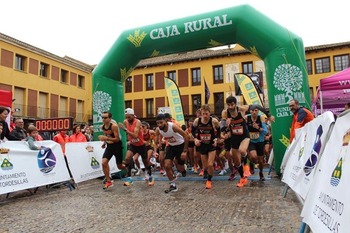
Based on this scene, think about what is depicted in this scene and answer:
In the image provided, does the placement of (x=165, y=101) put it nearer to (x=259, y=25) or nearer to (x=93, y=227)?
(x=259, y=25)

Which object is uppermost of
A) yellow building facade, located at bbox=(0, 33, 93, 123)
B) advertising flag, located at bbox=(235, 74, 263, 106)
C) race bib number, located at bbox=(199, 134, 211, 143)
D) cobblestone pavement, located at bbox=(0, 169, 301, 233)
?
yellow building facade, located at bbox=(0, 33, 93, 123)

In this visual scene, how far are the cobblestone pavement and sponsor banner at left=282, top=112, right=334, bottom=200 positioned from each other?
51 cm

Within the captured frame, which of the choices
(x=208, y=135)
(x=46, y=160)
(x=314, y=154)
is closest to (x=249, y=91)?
(x=208, y=135)

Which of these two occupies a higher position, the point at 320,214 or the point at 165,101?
the point at 165,101

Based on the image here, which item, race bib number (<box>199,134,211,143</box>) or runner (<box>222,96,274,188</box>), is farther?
race bib number (<box>199,134,211,143</box>)

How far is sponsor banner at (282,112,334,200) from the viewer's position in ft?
11.6

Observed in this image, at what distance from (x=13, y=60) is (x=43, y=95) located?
17.3ft

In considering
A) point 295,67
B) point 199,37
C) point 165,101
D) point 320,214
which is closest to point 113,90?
point 199,37

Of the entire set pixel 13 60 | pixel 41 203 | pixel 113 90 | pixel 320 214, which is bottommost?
pixel 41 203

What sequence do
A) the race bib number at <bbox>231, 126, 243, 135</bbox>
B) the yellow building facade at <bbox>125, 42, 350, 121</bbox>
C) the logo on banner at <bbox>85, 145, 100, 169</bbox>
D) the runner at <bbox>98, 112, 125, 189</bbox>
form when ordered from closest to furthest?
the race bib number at <bbox>231, 126, 243, 135</bbox> < the runner at <bbox>98, 112, 125, 189</bbox> < the logo on banner at <bbox>85, 145, 100, 169</bbox> < the yellow building facade at <bbox>125, 42, 350, 121</bbox>

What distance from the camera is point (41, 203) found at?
6.23 m

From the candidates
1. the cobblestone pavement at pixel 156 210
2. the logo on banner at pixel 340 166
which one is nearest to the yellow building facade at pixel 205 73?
the cobblestone pavement at pixel 156 210

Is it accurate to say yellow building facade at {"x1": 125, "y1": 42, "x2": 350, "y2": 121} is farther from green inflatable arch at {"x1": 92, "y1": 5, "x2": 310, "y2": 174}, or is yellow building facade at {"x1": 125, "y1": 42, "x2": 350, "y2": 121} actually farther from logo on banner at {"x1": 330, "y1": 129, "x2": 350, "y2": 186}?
logo on banner at {"x1": 330, "y1": 129, "x2": 350, "y2": 186}

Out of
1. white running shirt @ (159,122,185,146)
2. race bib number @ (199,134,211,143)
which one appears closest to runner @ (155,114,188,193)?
white running shirt @ (159,122,185,146)
